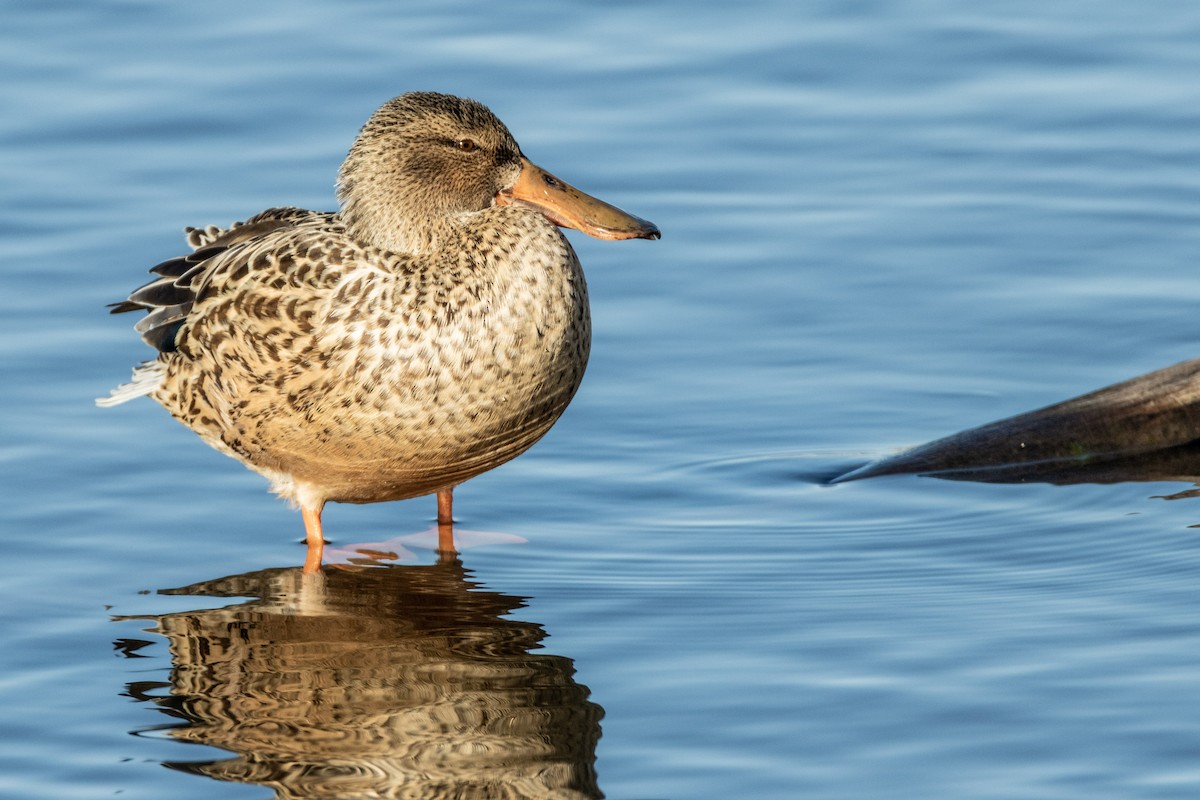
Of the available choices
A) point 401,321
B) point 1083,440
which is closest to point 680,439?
point 1083,440

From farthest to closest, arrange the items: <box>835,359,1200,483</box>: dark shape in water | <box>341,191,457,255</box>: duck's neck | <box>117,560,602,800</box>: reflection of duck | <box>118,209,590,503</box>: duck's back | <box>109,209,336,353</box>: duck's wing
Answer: <box>835,359,1200,483</box>: dark shape in water < <box>109,209,336,353</box>: duck's wing < <box>341,191,457,255</box>: duck's neck < <box>118,209,590,503</box>: duck's back < <box>117,560,602,800</box>: reflection of duck

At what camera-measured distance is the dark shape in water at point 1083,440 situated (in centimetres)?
735

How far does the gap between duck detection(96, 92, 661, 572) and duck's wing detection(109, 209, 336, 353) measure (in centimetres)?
2

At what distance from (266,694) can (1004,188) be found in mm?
5229

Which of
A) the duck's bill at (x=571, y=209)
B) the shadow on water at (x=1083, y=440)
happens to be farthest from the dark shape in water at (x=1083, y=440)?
the duck's bill at (x=571, y=209)

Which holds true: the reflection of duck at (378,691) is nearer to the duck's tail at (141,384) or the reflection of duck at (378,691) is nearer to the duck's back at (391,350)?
the duck's back at (391,350)

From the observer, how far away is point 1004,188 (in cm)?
986

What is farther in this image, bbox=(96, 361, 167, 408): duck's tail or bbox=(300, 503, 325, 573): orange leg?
bbox=(96, 361, 167, 408): duck's tail

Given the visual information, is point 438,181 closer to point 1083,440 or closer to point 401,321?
point 401,321

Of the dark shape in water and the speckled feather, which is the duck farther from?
the dark shape in water

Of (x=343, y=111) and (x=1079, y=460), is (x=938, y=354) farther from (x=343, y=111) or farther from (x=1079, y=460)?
(x=343, y=111)

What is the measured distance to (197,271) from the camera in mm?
7102

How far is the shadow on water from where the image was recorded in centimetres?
735

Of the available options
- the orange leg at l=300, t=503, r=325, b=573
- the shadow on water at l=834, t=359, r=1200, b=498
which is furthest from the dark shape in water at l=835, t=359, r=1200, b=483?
the orange leg at l=300, t=503, r=325, b=573
